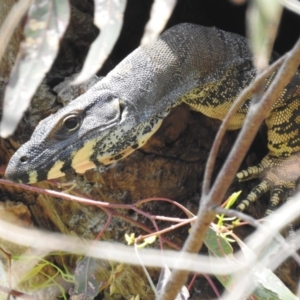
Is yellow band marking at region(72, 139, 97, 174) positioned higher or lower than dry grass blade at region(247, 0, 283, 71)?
lower

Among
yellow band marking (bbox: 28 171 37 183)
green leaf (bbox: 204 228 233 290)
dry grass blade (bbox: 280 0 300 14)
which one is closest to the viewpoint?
dry grass blade (bbox: 280 0 300 14)

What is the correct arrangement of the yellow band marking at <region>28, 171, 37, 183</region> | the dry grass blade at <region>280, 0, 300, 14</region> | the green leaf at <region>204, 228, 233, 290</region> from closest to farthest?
the dry grass blade at <region>280, 0, 300, 14</region>
the green leaf at <region>204, 228, 233, 290</region>
the yellow band marking at <region>28, 171, 37, 183</region>

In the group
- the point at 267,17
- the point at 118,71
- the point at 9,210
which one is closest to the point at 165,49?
the point at 118,71

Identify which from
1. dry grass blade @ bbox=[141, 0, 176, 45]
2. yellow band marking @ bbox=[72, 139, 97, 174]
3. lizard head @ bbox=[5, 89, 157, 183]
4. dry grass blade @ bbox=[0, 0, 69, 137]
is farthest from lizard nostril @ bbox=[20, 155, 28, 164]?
dry grass blade @ bbox=[141, 0, 176, 45]

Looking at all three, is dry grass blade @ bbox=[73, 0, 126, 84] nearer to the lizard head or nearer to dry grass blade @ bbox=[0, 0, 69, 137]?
dry grass blade @ bbox=[0, 0, 69, 137]

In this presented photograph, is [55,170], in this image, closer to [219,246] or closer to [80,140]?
[80,140]

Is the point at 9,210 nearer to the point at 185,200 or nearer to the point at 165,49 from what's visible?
the point at 185,200

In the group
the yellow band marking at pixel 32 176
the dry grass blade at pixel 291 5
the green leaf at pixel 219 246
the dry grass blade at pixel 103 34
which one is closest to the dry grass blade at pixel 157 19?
the dry grass blade at pixel 103 34

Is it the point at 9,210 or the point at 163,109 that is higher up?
the point at 163,109

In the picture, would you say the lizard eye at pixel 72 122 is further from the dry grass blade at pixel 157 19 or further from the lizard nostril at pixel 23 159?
the dry grass blade at pixel 157 19
